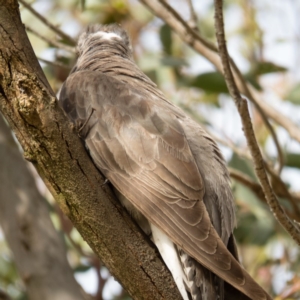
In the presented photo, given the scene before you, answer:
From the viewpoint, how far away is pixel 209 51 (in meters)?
4.62

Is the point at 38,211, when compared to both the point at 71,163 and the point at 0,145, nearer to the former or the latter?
the point at 0,145

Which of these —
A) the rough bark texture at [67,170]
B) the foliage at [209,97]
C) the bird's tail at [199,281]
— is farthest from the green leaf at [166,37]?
the bird's tail at [199,281]

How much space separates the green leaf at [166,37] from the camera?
5270 millimetres

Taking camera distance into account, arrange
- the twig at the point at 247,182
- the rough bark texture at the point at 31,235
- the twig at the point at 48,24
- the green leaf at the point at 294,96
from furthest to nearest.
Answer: the green leaf at the point at 294,96
the twig at the point at 247,182
the twig at the point at 48,24
the rough bark texture at the point at 31,235

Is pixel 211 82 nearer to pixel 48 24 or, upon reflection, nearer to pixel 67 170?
pixel 48 24

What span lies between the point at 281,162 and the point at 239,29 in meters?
2.41

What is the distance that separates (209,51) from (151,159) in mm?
1837

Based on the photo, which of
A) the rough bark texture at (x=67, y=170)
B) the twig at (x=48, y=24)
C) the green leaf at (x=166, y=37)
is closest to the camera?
the rough bark texture at (x=67, y=170)

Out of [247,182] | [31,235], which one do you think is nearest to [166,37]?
[247,182]

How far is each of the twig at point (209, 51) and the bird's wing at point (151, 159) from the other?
0.90m

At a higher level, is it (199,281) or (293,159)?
(293,159)

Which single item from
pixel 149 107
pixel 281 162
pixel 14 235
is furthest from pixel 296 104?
pixel 14 235

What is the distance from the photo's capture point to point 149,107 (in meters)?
3.24

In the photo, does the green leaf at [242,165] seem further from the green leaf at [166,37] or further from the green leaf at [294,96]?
the green leaf at [166,37]
